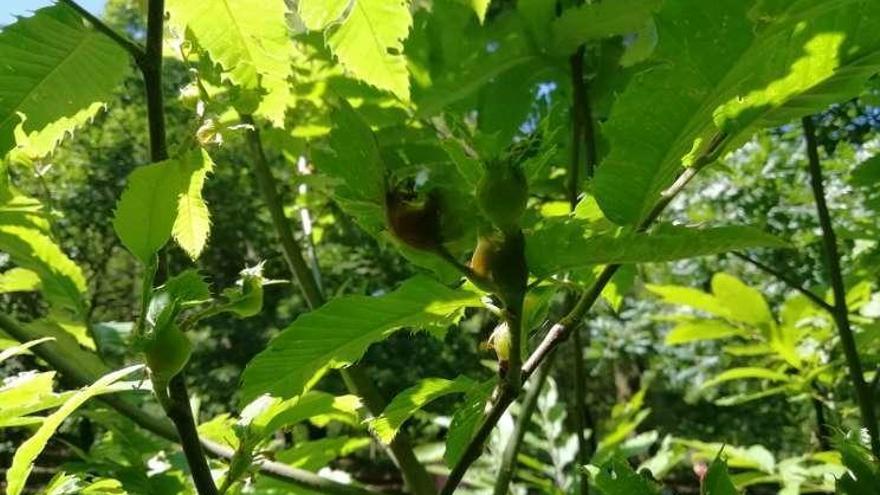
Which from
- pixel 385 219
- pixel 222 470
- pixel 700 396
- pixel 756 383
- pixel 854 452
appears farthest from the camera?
pixel 700 396

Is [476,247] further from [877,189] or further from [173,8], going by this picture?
[877,189]

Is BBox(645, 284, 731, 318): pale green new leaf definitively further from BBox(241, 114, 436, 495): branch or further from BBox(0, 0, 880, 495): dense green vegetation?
BBox(241, 114, 436, 495): branch

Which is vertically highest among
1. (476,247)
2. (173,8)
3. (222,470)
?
(173,8)

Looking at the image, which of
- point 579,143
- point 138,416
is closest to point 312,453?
point 138,416

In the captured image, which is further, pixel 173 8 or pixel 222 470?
pixel 222 470

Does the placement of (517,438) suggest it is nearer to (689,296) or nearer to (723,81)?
(689,296)

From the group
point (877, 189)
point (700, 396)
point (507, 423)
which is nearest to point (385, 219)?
point (877, 189)

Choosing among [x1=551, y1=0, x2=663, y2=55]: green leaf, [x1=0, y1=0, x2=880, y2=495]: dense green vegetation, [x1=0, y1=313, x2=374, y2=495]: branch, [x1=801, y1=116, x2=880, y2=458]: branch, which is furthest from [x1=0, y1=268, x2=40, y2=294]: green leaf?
[x1=801, y1=116, x2=880, y2=458]: branch

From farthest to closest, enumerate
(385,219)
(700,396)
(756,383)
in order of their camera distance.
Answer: (700,396), (756,383), (385,219)
